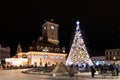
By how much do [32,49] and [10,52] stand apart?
103 feet

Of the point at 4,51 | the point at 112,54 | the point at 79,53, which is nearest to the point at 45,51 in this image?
the point at 112,54

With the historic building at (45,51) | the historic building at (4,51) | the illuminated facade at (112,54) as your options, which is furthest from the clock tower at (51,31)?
the historic building at (4,51)

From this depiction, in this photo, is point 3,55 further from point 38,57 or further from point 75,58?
point 75,58

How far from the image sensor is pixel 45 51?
104375 millimetres

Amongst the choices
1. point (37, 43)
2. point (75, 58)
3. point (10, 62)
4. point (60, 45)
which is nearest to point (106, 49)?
point (60, 45)

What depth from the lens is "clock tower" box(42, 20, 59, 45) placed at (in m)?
114

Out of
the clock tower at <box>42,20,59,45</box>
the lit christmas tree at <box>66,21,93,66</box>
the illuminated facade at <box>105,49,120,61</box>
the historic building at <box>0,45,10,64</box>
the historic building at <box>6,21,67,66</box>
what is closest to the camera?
the lit christmas tree at <box>66,21,93,66</box>

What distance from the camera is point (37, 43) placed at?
104438mm

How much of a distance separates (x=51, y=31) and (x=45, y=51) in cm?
1360

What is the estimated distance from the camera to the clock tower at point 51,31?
114000 mm

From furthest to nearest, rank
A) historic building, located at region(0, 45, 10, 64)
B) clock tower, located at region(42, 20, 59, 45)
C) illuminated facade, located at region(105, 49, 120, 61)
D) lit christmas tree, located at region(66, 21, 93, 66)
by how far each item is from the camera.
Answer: historic building, located at region(0, 45, 10, 64)
clock tower, located at region(42, 20, 59, 45)
illuminated facade, located at region(105, 49, 120, 61)
lit christmas tree, located at region(66, 21, 93, 66)

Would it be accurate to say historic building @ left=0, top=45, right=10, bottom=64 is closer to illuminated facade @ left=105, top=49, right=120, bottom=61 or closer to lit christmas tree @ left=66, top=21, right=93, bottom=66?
illuminated facade @ left=105, top=49, right=120, bottom=61

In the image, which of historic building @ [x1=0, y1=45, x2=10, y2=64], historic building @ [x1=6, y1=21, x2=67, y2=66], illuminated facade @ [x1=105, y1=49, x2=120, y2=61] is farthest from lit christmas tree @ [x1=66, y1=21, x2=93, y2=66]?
historic building @ [x1=0, y1=45, x2=10, y2=64]

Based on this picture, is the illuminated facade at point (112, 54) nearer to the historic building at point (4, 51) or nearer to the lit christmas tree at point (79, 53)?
the historic building at point (4, 51)
